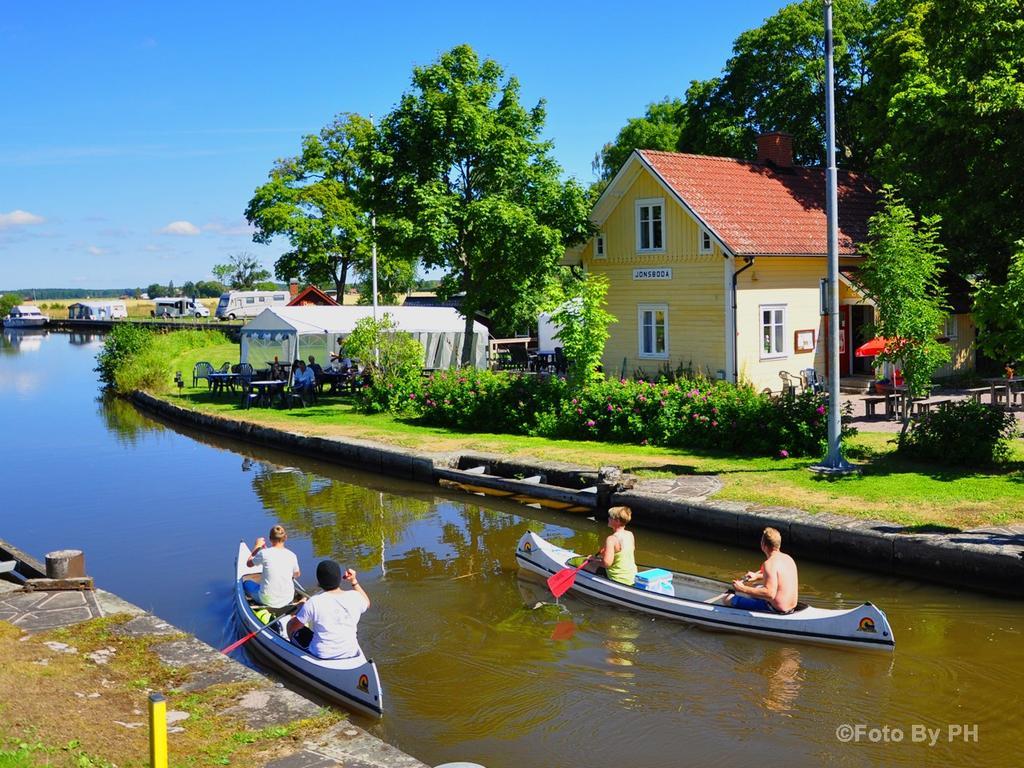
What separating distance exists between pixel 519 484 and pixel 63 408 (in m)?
A: 26.2

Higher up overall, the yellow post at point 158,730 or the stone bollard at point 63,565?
the yellow post at point 158,730

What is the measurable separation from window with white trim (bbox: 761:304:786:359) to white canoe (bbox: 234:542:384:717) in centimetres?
1970

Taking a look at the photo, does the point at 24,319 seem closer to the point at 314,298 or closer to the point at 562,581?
the point at 314,298

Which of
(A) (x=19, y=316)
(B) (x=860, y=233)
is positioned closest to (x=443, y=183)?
(B) (x=860, y=233)

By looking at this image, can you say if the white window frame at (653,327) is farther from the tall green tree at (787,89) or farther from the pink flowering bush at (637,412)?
the tall green tree at (787,89)

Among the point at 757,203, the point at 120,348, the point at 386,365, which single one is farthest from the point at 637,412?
the point at 120,348

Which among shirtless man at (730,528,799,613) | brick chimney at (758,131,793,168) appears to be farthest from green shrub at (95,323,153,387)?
shirtless man at (730,528,799,613)

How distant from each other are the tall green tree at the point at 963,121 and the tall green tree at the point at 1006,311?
1075 centimetres

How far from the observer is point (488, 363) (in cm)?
3803

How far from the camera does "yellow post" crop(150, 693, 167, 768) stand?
5.37 meters

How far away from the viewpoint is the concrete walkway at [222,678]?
24.4 feet

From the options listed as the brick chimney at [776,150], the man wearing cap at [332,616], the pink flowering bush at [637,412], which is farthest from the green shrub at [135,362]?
the man wearing cap at [332,616]

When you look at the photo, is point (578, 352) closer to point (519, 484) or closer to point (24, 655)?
point (519, 484)

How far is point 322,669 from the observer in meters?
9.75
